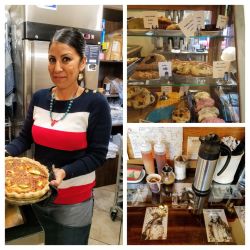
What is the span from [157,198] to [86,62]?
0.55 metres

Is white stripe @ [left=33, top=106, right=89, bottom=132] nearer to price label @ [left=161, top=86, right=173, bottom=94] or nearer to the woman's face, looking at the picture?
the woman's face

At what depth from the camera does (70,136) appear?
0.90 metres

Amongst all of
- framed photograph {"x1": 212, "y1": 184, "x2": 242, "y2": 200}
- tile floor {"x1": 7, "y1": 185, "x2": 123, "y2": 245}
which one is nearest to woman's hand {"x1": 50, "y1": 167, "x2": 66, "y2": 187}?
tile floor {"x1": 7, "y1": 185, "x2": 123, "y2": 245}

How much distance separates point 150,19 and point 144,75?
0.19 m

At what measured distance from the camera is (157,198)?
1064 millimetres

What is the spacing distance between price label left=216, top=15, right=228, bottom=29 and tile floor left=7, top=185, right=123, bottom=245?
0.65m

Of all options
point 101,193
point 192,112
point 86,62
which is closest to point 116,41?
point 86,62

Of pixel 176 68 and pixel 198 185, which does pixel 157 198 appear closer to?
pixel 198 185

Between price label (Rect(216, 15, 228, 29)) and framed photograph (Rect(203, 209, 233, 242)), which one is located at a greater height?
price label (Rect(216, 15, 228, 29))

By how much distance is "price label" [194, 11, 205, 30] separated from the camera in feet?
3.22

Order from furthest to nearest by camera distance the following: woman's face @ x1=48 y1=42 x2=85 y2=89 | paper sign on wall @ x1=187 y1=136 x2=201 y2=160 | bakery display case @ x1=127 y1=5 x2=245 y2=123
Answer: paper sign on wall @ x1=187 y1=136 x2=201 y2=160 < bakery display case @ x1=127 y1=5 x2=245 y2=123 < woman's face @ x1=48 y1=42 x2=85 y2=89

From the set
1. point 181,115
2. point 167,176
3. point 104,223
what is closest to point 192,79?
point 181,115

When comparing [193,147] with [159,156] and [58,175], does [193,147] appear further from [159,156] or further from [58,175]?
[58,175]

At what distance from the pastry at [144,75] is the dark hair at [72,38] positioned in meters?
0.20
